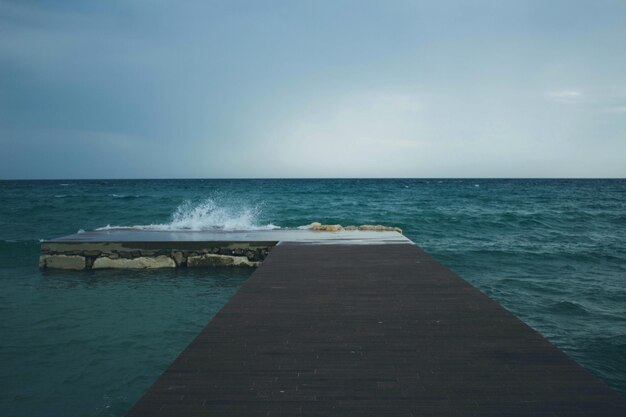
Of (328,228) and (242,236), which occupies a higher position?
(328,228)

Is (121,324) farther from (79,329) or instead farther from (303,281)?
(303,281)

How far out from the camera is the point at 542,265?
1603cm

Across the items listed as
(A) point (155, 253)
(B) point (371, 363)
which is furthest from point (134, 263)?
(B) point (371, 363)

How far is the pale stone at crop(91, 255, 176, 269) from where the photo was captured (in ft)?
45.2

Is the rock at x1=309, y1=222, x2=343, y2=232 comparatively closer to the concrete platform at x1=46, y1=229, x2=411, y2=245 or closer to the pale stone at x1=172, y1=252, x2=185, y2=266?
the concrete platform at x1=46, y1=229, x2=411, y2=245

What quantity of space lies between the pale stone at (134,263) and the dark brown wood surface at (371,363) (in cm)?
744

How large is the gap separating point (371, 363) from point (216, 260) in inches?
402

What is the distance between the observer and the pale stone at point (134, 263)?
13789 mm

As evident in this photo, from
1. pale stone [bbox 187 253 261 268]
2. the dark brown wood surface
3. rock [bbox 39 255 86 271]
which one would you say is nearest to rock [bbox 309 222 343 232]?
pale stone [bbox 187 253 261 268]

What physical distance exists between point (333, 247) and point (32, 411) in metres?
8.19

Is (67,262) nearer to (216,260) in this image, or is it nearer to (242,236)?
(216,260)

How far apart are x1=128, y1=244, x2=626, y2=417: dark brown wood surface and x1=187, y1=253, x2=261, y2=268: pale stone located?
6.58 metres

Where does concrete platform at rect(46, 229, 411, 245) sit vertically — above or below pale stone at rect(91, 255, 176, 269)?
above

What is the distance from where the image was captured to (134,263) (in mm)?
13828
